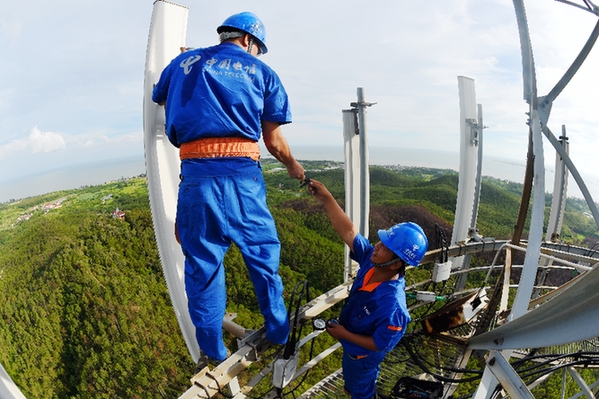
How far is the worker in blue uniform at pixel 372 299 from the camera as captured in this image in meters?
2.39

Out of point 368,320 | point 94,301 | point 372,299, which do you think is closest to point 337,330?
point 368,320

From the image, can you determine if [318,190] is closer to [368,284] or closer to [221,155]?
[368,284]

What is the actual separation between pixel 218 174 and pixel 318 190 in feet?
3.10

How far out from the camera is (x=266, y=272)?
214cm

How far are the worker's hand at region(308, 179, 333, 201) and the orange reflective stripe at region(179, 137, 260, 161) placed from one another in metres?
0.77

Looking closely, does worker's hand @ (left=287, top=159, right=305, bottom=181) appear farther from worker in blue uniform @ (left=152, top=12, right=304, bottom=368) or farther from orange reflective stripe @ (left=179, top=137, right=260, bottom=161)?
orange reflective stripe @ (left=179, top=137, right=260, bottom=161)

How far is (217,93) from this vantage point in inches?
77.2

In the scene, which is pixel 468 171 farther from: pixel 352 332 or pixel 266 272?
pixel 266 272

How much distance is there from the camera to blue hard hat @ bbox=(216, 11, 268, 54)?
2.08 m

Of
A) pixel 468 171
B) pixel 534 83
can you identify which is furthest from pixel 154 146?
pixel 468 171

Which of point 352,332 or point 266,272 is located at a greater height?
point 266,272

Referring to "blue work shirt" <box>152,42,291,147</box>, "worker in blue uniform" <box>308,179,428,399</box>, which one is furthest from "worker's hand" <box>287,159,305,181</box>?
"blue work shirt" <box>152,42,291,147</box>

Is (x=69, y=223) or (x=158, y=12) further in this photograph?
(x=69, y=223)

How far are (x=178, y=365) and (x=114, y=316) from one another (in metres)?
7.86
